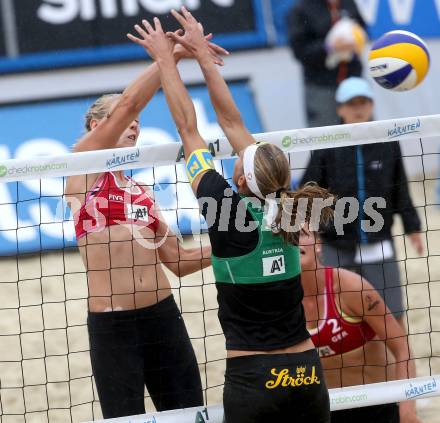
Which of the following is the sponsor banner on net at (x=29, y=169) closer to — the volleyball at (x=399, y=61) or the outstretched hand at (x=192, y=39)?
the outstretched hand at (x=192, y=39)

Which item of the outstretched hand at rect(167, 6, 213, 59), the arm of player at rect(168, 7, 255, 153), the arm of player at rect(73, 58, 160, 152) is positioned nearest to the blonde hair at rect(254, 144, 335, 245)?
the arm of player at rect(168, 7, 255, 153)

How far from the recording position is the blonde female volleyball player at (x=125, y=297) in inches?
159

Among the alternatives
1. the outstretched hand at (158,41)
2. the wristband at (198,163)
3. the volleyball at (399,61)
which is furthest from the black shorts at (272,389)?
the volleyball at (399,61)

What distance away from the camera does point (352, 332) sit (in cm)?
416

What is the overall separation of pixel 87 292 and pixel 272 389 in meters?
3.00

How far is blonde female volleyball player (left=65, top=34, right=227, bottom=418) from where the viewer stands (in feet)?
13.2

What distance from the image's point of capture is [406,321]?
611cm

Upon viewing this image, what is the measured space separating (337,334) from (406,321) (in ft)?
6.81

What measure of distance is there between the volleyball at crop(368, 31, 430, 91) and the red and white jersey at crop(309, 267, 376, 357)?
1003 millimetres

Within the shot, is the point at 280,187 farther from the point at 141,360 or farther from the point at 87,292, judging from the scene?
the point at 87,292

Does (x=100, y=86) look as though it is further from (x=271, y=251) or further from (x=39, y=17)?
(x=271, y=251)

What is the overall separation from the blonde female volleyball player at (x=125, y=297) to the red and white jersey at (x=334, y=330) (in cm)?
57

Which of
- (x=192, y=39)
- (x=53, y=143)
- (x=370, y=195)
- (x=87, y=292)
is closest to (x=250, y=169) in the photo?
(x=192, y=39)

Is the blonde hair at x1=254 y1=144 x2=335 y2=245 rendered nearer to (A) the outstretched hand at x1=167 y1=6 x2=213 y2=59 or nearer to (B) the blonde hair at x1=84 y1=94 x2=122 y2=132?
(A) the outstretched hand at x1=167 y1=6 x2=213 y2=59
